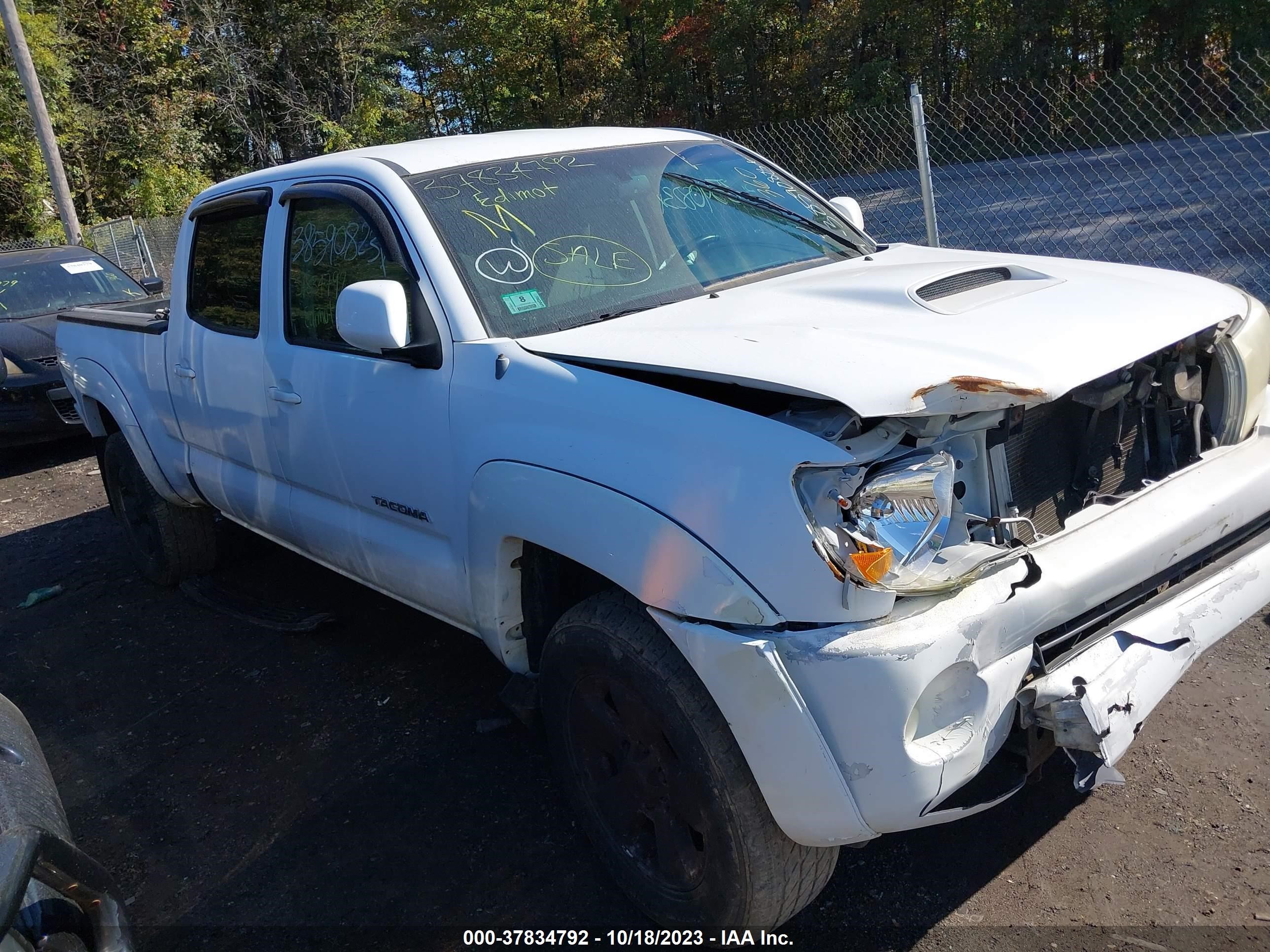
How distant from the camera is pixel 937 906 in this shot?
8.90ft

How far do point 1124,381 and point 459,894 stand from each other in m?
2.29

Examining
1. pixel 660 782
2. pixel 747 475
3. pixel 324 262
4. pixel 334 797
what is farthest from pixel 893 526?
pixel 324 262

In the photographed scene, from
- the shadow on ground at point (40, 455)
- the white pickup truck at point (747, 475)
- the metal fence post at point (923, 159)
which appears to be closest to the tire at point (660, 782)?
the white pickup truck at point (747, 475)

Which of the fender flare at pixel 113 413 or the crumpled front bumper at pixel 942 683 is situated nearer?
the crumpled front bumper at pixel 942 683

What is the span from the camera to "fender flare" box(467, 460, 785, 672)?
2229 mm

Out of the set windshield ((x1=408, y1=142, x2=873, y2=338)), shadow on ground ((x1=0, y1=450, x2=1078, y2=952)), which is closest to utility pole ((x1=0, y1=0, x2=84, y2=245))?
shadow on ground ((x1=0, y1=450, x2=1078, y2=952))

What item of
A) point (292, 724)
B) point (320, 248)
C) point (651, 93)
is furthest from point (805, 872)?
point (651, 93)

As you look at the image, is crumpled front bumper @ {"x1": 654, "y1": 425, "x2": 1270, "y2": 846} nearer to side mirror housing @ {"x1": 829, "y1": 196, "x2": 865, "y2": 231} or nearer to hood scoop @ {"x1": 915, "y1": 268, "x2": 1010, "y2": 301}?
hood scoop @ {"x1": 915, "y1": 268, "x2": 1010, "y2": 301}

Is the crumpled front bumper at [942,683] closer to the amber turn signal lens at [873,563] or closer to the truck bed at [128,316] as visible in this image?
the amber turn signal lens at [873,563]

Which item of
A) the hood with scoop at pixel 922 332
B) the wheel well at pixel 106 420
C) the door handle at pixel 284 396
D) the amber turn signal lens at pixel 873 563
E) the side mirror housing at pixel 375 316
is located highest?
the side mirror housing at pixel 375 316

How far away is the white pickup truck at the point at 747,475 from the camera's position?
85.2 inches

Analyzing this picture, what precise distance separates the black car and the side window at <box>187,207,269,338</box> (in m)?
3.84

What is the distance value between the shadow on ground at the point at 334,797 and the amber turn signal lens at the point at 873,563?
1.09m

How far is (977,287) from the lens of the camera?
2959mm
